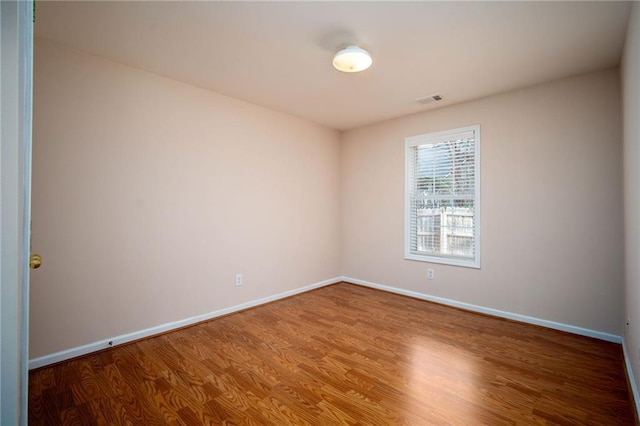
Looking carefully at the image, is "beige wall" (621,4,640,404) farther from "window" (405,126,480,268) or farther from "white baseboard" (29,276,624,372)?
"window" (405,126,480,268)

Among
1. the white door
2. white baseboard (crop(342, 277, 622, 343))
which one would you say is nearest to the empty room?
white baseboard (crop(342, 277, 622, 343))

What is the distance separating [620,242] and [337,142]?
12.2ft

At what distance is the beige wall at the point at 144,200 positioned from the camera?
2324mm

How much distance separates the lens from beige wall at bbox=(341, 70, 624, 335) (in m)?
2.72

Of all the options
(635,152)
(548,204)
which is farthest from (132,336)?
(548,204)

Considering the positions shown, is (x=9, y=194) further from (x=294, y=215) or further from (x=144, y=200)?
(x=294, y=215)

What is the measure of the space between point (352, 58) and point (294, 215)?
2408 millimetres

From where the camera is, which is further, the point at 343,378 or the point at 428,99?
the point at 428,99

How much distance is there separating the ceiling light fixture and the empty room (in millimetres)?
22

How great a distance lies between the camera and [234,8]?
6.38 ft

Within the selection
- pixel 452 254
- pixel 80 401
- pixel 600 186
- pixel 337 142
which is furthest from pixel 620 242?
pixel 80 401

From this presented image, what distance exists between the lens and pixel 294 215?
13.9ft

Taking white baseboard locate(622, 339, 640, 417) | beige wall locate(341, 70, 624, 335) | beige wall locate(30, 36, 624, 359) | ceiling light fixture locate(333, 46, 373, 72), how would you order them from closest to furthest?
white baseboard locate(622, 339, 640, 417) < ceiling light fixture locate(333, 46, 373, 72) < beige wall locate(30, 36, 624, 359) < beige wall locate(341, 70, 624, 335)

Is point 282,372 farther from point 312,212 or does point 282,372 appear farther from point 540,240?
point 540,240
